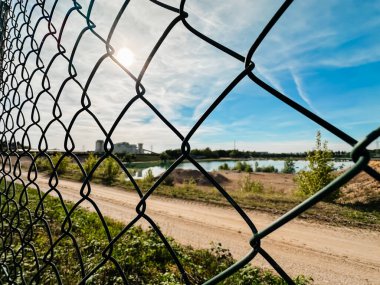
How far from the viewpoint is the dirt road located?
625cm

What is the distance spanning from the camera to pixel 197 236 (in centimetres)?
838

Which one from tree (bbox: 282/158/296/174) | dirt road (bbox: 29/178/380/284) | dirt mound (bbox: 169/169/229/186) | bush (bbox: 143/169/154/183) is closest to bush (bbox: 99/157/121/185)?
bush (bbox: 143/169/154/183)

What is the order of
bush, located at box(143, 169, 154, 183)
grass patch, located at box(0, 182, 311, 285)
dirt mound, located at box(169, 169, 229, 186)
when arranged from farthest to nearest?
dirt mound, located at box(169, 169, 229, 186) < bush, located at box(143, 169, 154, 183) < grass patch, located at box(0, 182, 311, 285)

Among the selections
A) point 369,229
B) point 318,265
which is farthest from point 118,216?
point 369,229

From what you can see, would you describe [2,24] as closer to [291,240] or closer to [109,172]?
[291,240]

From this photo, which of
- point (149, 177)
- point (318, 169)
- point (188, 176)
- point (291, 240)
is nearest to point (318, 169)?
point (318, 169)

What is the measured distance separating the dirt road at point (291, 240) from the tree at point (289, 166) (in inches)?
1106

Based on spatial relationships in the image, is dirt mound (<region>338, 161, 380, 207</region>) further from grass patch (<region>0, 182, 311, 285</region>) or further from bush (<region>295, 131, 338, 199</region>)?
grass patch (<region>0, 182, 311, 285</region>)

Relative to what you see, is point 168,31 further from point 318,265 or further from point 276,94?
point 318,265

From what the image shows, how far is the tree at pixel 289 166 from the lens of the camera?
38188 millimetres

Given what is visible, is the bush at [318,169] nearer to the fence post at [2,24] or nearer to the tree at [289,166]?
the fence post at [2,24]

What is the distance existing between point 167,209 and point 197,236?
12.2ft

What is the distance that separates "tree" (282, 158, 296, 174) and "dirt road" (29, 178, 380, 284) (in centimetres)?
2810

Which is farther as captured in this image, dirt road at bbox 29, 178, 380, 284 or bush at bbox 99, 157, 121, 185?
bush at bbox 99, 157, 121, 185
